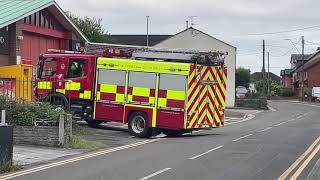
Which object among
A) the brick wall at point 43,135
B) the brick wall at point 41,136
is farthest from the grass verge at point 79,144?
the brick wall at point 41,136

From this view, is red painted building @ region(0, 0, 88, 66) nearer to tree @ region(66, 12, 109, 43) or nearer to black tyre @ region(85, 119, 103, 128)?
black tyre @ region(85, 119, 103, 128)

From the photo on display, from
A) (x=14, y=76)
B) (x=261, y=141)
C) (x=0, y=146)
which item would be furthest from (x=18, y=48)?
(x=0, y=146)

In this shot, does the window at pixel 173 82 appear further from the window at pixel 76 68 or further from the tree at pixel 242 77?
the tree at pixel 242 77

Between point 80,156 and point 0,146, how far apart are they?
3.14 metres

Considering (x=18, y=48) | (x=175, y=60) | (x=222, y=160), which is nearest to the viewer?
(x=222, y=160)

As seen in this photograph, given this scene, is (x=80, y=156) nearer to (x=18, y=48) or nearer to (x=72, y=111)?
(x=72, y=111)

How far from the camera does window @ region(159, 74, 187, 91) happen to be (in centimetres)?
2111

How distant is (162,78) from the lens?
840 inches

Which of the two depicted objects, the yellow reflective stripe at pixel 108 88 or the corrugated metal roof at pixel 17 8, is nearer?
the yellow reflective stripe at pixel 108 88

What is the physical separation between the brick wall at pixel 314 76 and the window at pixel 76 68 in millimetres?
A: 88002

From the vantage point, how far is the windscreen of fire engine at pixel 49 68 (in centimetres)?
2311

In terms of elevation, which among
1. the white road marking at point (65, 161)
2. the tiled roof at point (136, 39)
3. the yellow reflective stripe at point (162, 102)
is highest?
the tiled roof at point (136, 39)

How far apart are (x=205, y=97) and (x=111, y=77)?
357cm

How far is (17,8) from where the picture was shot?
88.3ft
